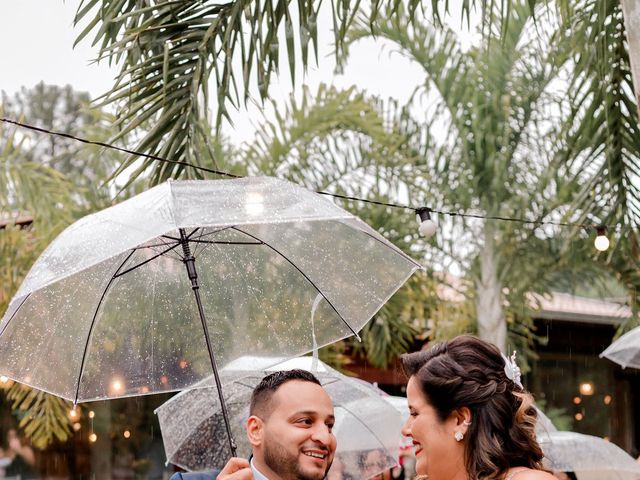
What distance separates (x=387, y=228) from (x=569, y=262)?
7.09ft

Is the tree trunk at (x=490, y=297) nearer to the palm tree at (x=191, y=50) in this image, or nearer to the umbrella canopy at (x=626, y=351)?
the umbrella canopy at (x=626, y=351)

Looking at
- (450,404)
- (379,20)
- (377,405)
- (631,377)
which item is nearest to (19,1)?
(631,377)

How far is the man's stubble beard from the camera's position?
3.36 m

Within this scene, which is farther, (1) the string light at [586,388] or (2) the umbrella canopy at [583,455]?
(1) the string light at [586,388]

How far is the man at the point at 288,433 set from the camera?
3.37 meters

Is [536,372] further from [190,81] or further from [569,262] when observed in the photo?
[190,81]

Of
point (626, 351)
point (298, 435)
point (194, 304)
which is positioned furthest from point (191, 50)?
point (626, 351)

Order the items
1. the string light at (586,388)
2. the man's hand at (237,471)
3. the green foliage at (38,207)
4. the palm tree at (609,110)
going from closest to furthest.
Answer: the man's hand at (237,471), the palm tree at (609,110), the green foliage at (38,207), the string light at (586,388)

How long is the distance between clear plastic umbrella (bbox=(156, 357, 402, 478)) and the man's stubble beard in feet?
7.89

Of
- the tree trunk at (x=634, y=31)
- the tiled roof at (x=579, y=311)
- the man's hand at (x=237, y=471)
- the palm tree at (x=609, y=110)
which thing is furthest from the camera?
the tiled roof at (x=579, y=311)

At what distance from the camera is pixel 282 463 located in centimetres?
337

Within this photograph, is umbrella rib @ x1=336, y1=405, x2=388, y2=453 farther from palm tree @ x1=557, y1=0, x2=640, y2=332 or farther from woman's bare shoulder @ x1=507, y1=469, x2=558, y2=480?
woman's bare shoulder @ x1=507, y1=469, x2=558, y2=480

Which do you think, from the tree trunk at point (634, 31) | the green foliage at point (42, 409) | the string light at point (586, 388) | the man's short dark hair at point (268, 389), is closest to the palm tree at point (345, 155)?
the green foliage at point (42, 409)

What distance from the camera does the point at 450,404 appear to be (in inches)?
128
